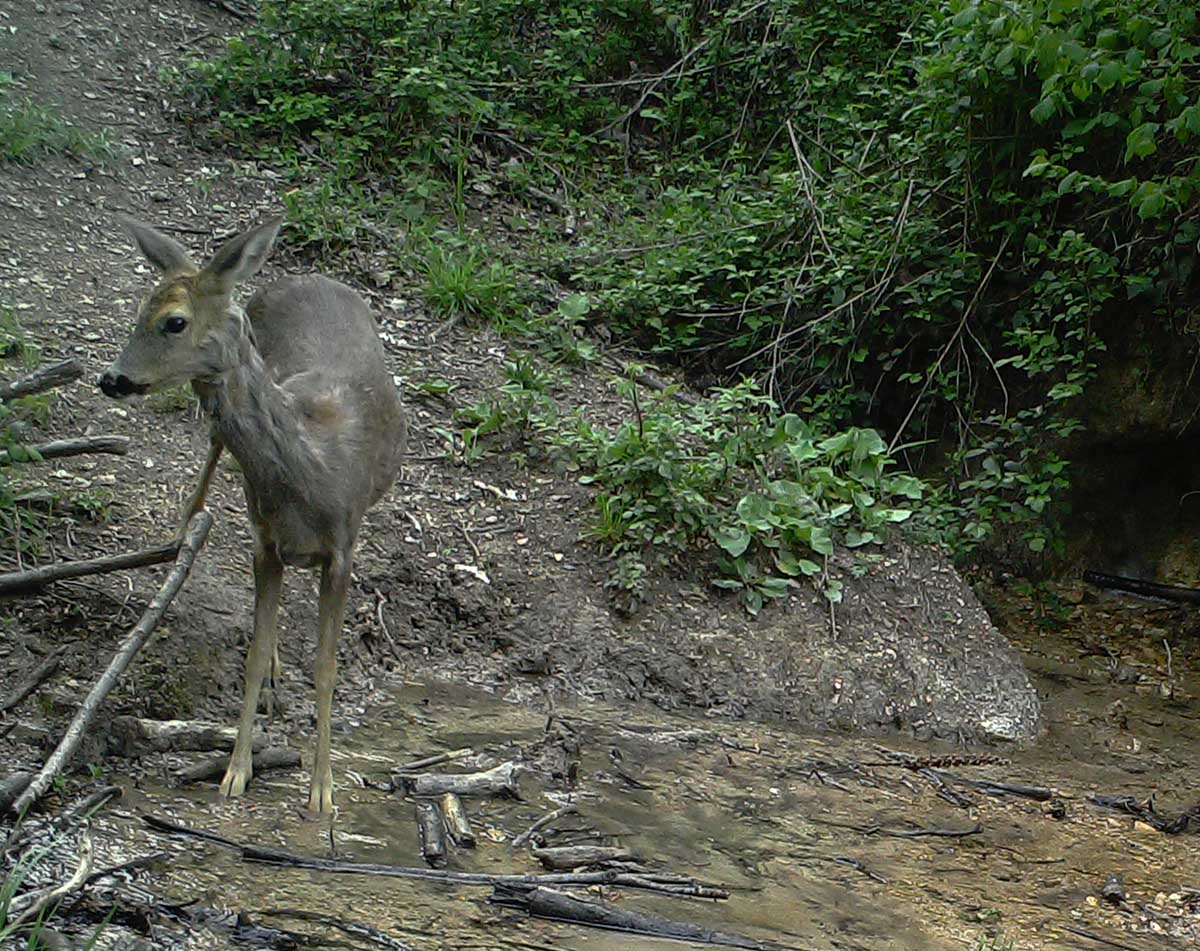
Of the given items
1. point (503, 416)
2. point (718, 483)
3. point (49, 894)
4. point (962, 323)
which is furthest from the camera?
point (962, 323)

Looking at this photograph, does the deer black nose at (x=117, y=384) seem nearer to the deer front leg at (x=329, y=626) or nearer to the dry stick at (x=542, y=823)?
the deer front leg at (x=329, y=626)

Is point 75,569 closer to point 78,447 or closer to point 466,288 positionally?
point 78,447

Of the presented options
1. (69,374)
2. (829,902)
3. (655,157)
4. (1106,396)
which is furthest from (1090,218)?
(69,374)

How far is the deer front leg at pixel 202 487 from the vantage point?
243 inches

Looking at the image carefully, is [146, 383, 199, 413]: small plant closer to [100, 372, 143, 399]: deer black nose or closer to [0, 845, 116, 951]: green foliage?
[100, 372, 143, 399]: deer black nose

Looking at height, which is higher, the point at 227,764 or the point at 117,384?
the point at 117,384

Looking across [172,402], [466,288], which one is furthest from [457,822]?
[466,288]

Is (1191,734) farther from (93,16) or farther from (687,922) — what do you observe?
(93,16)

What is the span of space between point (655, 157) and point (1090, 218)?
3.88 m

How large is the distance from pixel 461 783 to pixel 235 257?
6.28ft

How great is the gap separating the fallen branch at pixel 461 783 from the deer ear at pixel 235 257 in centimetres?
177

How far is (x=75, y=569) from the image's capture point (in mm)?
5387

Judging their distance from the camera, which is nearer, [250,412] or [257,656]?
[250,412]

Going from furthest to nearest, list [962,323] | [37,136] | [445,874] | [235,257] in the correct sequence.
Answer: [37,136], [962,323], [235,257], [445,874]
